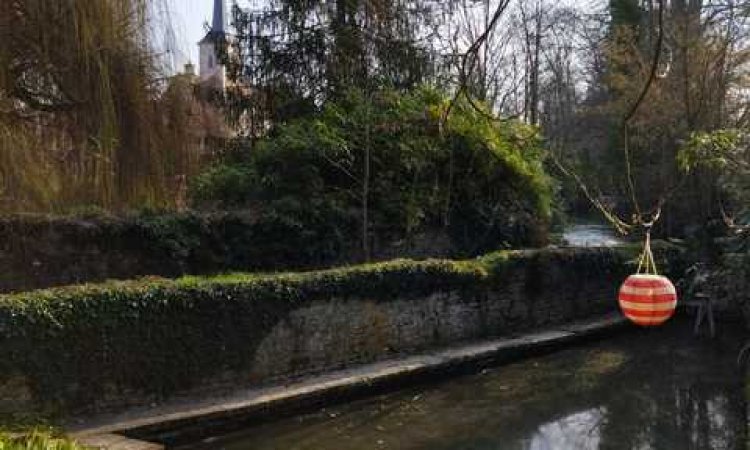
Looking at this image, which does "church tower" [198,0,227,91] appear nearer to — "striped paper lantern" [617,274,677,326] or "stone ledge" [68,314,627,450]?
"stone ledge" [68,314,627,450]

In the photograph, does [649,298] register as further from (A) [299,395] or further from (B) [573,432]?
(A) [299,395]

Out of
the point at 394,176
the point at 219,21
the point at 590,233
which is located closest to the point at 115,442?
the point at 394,176

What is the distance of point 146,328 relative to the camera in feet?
28.8

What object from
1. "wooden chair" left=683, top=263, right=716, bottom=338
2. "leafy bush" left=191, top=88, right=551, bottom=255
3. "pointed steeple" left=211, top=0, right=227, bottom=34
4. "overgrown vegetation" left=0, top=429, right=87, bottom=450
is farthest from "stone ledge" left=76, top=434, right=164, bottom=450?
"wooden chair" left=683, top=263, right=716, bottom=338

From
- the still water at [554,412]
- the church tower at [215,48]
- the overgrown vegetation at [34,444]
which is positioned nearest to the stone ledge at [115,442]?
the still water at [554,412]

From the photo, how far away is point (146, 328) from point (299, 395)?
204 cm

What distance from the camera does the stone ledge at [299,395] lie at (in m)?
8.12

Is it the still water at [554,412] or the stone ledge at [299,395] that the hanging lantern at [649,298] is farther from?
the stone ledge at [299,395]

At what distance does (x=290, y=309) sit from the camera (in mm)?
10219

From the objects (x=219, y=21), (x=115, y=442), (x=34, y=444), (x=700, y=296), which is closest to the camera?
(x=34, y=444)

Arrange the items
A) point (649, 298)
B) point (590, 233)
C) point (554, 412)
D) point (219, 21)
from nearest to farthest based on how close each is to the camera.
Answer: point (649, 298)
point (554, 412)
point (219, 21)
point (590, 233)

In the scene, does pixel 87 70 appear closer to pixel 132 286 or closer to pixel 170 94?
pixel 170 94

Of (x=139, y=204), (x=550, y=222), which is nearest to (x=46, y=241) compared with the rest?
(x=139, y=204)

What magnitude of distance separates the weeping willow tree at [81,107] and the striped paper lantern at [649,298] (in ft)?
14.4
